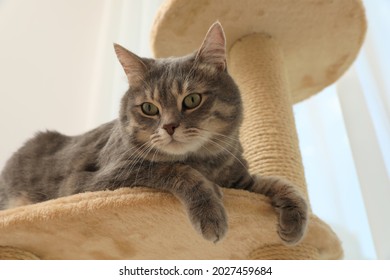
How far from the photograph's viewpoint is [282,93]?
1.41 m

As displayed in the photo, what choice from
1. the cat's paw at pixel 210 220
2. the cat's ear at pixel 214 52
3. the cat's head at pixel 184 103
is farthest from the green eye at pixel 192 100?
the cat's paw at pixel 210 220

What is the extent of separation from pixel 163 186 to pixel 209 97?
25 centimetres

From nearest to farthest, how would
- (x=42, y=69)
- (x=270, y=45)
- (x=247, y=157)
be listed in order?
(x=247, y=157)
(x=270, y=45)
(x=42, y=69)

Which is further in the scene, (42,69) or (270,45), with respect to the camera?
(42,69)

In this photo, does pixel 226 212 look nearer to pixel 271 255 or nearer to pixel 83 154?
pixel 271 255

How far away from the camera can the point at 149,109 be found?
3.23 feet

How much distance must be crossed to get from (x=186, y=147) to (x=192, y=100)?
0.13 meters

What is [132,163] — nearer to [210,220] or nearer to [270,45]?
[210,220]

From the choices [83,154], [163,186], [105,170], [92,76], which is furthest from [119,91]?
[163,186]

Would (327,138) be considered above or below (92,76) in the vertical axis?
below

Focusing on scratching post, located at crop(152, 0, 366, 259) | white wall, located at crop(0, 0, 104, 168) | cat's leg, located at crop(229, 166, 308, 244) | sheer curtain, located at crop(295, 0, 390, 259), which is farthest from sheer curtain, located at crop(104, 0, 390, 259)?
cat's leg, located at crop(229, 166, 308, 244)

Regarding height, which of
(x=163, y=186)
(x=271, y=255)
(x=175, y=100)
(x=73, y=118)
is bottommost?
(x=271, y=255)

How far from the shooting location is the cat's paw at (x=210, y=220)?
0.80 meters

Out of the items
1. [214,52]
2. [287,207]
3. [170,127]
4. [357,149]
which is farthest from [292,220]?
[357,149]
